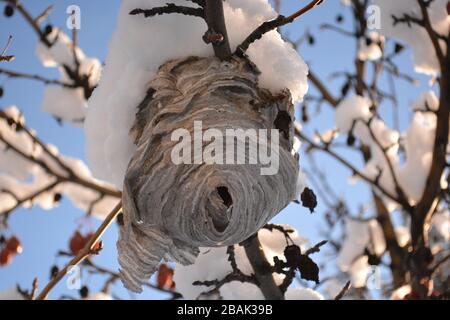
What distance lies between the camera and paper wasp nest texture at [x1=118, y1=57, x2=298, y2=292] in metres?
1.61

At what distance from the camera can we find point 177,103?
1.82 m

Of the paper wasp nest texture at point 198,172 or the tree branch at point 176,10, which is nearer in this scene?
the paper wasp nest texture at point 198,172

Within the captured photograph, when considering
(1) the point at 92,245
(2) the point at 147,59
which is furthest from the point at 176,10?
(1) the point at 92,245

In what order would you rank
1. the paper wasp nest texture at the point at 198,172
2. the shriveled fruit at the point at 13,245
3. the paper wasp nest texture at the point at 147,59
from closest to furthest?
the paper wasp nest texture at the point at 198,172
the paper wasp nest texture at the point at 147,59
the shriveled fruit at the point at 13,245

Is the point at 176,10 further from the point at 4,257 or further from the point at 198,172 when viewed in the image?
the point at 4,257

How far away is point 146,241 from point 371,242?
383cm

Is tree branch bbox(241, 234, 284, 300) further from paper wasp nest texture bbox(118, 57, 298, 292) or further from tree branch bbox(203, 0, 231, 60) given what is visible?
tree branch bbox(203, 0, 231, 60)

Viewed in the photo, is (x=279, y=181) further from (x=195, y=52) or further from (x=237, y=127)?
(x=195, y=52)

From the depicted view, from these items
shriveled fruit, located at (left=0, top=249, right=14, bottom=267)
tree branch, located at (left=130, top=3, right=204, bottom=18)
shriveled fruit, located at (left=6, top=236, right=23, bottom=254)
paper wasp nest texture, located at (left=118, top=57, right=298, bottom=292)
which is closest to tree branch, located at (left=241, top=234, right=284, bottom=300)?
paper wasp nest texture, located at (left=118, top=57, right=298, bottom=292)

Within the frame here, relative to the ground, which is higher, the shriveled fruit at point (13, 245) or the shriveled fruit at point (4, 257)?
the shriveled fruit at point (13, 245)

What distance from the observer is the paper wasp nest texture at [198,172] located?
1.61 metres

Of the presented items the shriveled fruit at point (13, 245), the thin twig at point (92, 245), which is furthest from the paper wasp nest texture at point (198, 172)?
the shriveled fruit at point (13, 245)

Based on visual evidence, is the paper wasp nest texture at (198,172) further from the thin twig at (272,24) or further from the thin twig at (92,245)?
the thin twig at (92,245)
